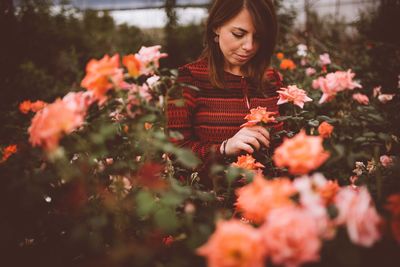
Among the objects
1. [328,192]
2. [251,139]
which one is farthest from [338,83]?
[328,192]

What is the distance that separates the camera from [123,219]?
0.90m

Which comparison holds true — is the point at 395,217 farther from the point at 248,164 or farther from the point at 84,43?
the point at 84,43

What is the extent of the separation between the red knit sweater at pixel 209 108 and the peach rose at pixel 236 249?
3.52 feet

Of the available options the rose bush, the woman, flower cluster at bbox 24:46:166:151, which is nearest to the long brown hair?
the woman

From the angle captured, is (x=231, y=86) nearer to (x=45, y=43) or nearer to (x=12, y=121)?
(x=12, y=121)

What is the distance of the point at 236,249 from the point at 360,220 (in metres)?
0.23

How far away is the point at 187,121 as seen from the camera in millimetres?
1730

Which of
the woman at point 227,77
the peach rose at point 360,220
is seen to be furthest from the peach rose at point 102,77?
the woman at point 227,77

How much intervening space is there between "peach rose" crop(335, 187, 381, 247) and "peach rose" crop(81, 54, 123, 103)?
1.80ft

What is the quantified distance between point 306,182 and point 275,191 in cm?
6

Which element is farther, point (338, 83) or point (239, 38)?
point (239, 38)

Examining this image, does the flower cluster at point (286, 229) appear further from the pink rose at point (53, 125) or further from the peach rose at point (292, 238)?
the pink rose at point (53, 125)

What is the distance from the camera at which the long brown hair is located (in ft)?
5.44

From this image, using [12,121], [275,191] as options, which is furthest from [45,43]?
[275,191]
